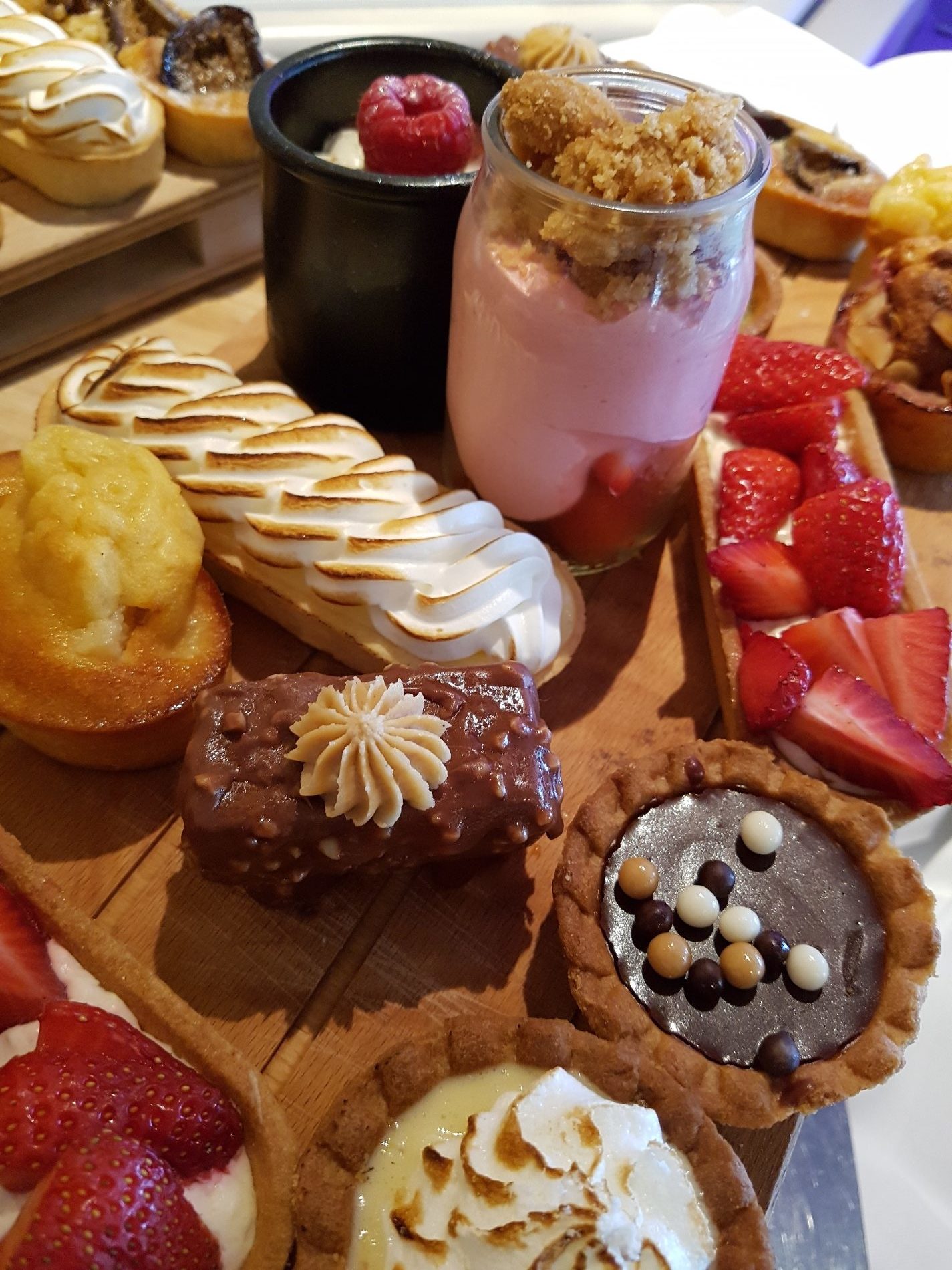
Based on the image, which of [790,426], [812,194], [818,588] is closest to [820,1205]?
[818,588]

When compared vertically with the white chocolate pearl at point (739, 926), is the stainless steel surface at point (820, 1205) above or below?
below

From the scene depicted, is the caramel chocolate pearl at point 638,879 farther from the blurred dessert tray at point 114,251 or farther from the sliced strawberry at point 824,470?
the blurred dessert tray at point 114,251

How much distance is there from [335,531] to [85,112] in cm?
123

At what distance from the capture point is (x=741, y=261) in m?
1.53

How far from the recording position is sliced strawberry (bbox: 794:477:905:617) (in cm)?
176

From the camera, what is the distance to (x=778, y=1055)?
4.22 feet

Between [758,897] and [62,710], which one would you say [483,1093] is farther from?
[62,710]

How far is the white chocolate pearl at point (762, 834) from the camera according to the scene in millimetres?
1470

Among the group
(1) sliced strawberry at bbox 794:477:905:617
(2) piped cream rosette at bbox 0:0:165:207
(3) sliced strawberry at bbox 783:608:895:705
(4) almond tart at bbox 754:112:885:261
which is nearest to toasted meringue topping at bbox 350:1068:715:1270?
(3) sliced strawberry at bbox 783:608:895:705

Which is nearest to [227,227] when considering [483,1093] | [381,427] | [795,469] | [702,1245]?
[381,427]

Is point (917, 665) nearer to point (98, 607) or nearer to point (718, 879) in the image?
point (718, 879)

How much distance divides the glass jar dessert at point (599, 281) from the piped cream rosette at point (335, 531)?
0.17 m

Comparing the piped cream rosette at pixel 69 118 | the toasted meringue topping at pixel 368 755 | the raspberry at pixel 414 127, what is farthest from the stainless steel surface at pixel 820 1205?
the piped cream rosette at pixel 69 118

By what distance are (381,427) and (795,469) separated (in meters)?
0.92
